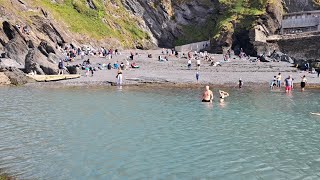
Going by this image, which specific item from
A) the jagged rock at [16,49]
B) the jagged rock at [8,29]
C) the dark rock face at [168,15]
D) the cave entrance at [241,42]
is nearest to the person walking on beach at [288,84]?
the jagged rock at [16,49]

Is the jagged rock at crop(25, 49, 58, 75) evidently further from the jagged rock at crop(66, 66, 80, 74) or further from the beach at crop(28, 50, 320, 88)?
the beach at crop(28, 50, 320, 88)

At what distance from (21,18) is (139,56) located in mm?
20527

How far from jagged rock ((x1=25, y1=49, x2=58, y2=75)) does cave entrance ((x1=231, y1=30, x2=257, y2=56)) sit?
45377 mm


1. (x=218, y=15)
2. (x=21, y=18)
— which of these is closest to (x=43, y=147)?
(x=21, y=18)

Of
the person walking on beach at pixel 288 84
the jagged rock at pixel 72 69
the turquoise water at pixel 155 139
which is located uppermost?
the jagged rock at pixel 72 69

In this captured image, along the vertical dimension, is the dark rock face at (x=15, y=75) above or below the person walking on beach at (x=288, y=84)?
above

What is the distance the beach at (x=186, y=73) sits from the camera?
46.5m

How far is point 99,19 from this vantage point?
81.9 meters

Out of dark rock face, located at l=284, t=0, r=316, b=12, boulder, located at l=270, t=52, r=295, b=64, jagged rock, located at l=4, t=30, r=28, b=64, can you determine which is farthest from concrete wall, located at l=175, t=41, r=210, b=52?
jagged rock, located at l=4, t=30, r=28, b=64

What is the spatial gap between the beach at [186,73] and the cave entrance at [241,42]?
1327 cm

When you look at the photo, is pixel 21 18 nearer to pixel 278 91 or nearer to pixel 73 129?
pixel 278 91

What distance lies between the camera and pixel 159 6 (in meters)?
94.3

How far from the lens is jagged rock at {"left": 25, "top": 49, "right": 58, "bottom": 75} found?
1761 inches

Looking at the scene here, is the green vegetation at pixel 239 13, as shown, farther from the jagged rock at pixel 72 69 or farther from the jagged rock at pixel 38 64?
the jagged rock at pixel 38 64
